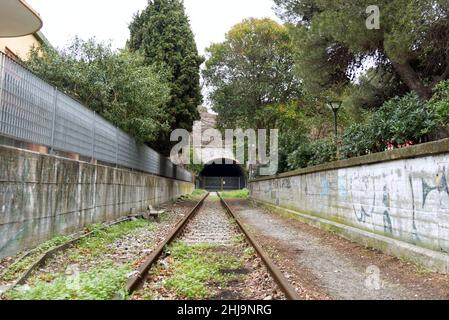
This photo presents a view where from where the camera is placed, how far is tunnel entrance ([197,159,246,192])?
2569 inches

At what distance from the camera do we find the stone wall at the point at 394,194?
5.77m

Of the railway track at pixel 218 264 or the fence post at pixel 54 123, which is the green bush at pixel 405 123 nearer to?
the railway track at pixel 218 264

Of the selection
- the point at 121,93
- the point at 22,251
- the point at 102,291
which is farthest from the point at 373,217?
the point at 121,93

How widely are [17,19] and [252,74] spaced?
689 inches

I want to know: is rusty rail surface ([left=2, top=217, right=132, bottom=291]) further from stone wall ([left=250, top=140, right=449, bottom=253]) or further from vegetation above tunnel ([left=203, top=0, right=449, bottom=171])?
vegetation above tunnel ([left=203, top=0, right=449, bottom=171])

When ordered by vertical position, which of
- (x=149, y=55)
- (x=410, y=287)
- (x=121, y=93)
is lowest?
(x=410, y=287)

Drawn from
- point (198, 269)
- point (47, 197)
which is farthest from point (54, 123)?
point (198, 269)

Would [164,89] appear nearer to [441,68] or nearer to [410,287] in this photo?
[441,68]

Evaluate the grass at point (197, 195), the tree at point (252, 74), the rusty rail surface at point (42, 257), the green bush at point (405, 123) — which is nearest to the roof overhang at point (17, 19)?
the rusty rail surface at point (42, 257)

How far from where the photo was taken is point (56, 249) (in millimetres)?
6859

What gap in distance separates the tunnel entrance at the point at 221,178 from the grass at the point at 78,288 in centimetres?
5908

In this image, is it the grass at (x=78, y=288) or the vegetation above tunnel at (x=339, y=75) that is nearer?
the grass at (x=78, y=288)

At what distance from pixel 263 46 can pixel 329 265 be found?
22.1 meters

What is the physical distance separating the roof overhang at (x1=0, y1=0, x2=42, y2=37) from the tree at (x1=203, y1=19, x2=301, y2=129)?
53.1ft
